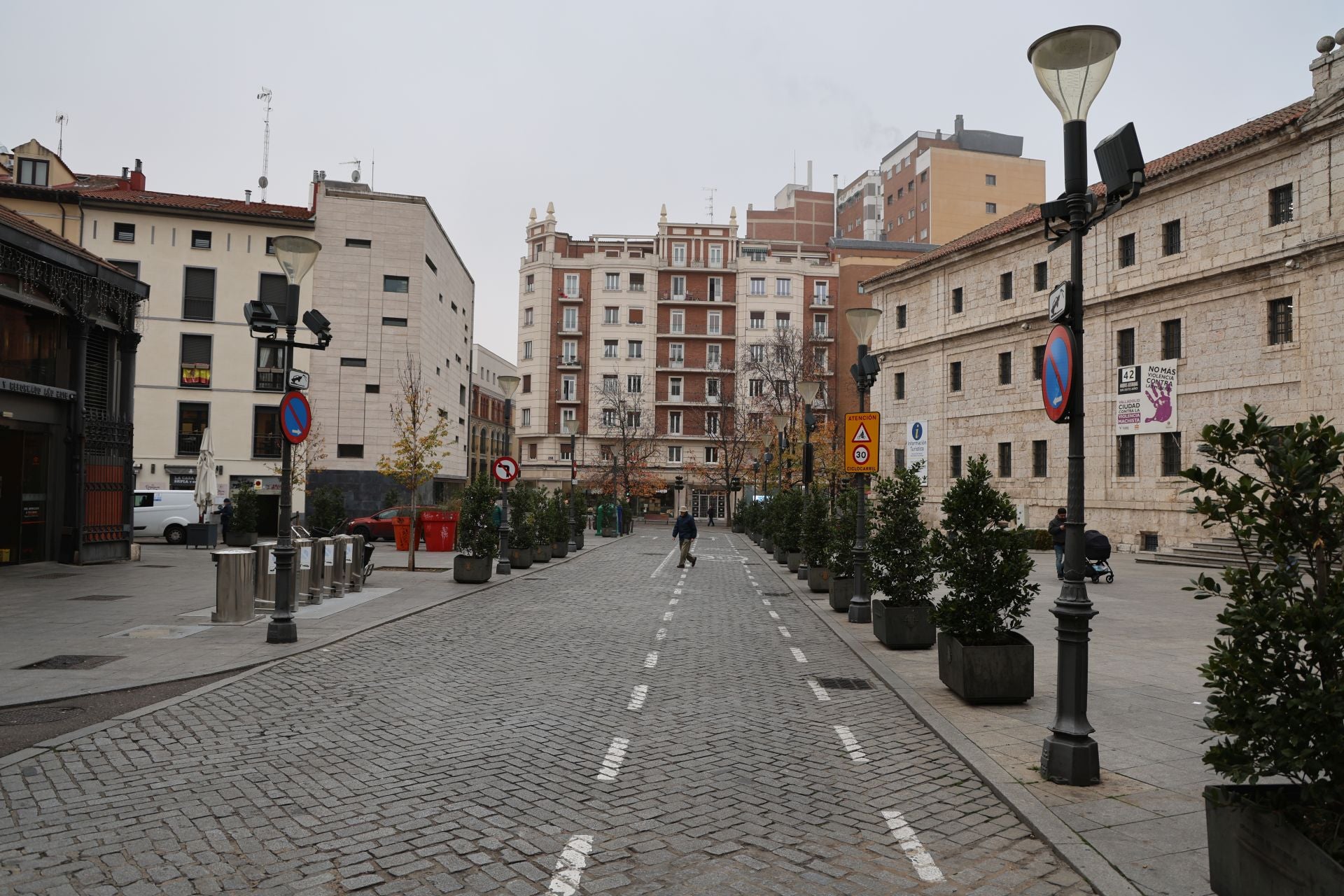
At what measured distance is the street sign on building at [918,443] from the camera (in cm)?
4431

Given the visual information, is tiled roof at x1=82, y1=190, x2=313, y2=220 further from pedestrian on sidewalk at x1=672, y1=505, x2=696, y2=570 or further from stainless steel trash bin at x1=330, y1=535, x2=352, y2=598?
stainless steel trash bin at x1=330, y1=535, x2=352, y2=598

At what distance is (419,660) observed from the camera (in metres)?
10.2

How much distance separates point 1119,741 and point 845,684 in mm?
2930

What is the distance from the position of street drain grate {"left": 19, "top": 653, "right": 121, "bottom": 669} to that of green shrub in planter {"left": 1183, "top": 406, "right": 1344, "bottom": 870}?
10.3m

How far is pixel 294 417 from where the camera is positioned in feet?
37.7

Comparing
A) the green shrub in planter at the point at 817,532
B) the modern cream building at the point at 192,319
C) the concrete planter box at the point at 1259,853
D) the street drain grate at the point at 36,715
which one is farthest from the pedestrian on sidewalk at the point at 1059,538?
the modern cream building at the point at 192,319

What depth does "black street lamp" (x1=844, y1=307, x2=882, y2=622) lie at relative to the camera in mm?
14172

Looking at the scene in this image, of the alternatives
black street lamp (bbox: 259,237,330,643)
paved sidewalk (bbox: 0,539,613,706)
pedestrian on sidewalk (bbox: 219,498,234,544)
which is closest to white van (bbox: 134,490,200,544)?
pedestrian on sidewalk (bbox: 219,498,234,544)

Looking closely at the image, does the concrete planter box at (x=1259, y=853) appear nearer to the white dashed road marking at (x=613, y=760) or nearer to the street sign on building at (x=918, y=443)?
the white dashed road marking at (x=613, y=760)

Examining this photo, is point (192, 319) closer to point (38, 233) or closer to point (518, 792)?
point (38, 233)

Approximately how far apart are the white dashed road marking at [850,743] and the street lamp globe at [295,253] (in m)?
8.69

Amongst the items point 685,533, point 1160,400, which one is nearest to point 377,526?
point 685,533

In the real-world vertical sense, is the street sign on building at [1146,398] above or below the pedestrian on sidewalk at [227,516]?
above

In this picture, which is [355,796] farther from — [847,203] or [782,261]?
[847,203]
